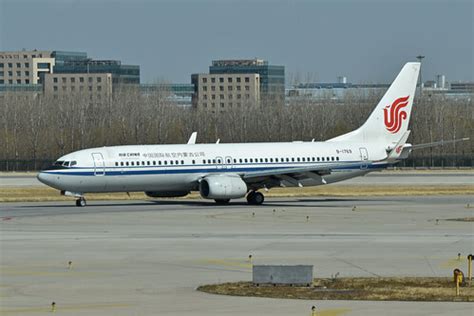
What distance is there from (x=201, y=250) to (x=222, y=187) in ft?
69.8

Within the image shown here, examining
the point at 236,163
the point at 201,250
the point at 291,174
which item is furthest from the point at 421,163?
the point at 201,250

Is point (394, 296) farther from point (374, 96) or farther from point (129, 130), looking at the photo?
point (374, 96)

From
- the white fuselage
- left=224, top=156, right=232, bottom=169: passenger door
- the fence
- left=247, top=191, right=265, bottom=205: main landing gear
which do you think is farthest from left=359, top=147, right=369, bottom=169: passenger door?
the fence

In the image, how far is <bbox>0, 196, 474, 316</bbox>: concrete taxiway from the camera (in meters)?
25.2

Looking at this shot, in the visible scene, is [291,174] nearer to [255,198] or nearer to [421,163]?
[255,198]

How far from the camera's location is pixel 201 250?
36.6 metres

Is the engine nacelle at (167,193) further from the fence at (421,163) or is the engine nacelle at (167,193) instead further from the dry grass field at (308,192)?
the fence at (421,163)

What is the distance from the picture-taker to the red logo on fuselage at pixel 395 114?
211 feet

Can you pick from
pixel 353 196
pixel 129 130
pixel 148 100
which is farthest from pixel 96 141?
pixel 353 196

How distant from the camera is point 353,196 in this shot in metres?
66.4

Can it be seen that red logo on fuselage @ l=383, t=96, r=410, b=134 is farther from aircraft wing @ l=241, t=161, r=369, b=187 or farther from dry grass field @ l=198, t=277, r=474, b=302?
dry grass field @ l=198, t=277, r=474, b=302

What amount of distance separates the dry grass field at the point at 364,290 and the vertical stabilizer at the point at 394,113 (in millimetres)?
34954

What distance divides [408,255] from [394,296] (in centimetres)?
880

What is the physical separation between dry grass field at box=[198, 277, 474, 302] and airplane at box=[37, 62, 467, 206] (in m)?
29.3
